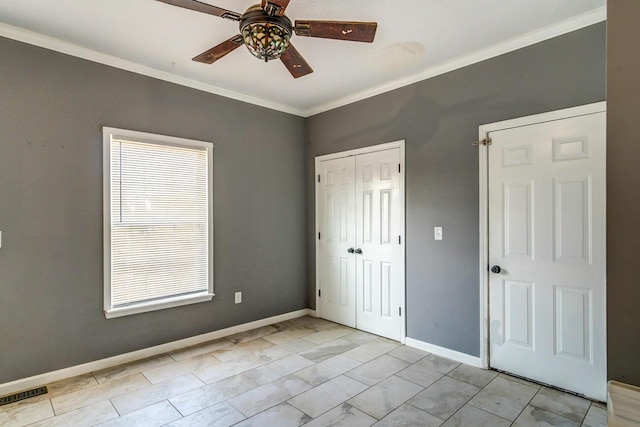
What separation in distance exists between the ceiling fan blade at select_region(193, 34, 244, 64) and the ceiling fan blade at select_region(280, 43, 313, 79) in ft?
0.92

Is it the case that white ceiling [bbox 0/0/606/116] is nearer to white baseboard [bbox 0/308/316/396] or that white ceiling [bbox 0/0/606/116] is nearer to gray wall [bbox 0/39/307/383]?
gray wall [bbox 0/39/307/383]

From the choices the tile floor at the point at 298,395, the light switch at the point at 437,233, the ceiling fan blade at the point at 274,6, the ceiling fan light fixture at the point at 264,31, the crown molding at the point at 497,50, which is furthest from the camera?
the light switch at the point at 437,233

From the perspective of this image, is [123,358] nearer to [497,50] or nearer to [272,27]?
[272,27]

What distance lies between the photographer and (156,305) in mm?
3252

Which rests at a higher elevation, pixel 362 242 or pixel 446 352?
pixel 362 242

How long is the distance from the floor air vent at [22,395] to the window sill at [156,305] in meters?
0.65

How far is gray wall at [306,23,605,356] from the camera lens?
2543 mm

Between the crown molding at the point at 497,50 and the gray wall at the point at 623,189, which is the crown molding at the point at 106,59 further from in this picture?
the gray wall at the point at 623,189

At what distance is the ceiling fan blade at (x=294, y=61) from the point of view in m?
2.12

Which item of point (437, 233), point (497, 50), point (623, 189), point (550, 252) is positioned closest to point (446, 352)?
point (437, 233)

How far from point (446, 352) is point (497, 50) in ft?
9.04

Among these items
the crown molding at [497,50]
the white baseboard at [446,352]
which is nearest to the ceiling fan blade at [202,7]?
the crown molding at [497,50]

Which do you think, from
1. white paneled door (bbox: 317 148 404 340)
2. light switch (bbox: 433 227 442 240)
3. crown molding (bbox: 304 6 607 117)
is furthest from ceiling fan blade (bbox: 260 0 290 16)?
light switch (bbox: 433 227 442 240)

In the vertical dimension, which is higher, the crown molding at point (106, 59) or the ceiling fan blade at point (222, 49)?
the crown molding at point (106, 59)
